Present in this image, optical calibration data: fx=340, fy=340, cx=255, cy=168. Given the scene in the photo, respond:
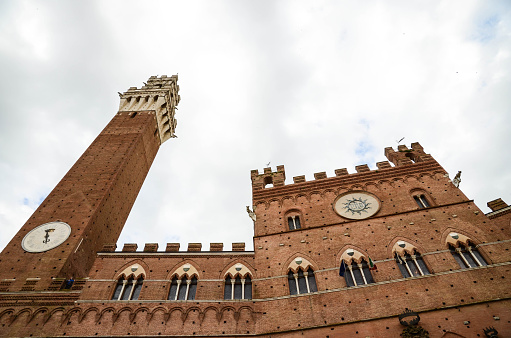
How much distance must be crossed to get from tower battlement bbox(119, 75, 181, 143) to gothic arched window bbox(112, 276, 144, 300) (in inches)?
789

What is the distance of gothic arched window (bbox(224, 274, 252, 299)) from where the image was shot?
1500 centimetres

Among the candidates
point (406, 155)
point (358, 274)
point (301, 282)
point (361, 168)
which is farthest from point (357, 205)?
point (406, 155)

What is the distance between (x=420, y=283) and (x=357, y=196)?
592 centimetres

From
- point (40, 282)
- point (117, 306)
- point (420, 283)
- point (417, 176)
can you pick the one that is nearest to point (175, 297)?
point (117, 306)

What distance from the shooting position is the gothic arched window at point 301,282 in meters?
14.3

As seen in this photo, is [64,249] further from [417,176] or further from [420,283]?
[417,176]

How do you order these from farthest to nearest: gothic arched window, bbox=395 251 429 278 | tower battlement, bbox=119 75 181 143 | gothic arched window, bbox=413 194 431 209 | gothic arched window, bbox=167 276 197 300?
tower battlement, bbox=119 75 181 143 → gothic arched window, bbox=413 194 431 209 → gothic arched window, bbox=167 276 197 300 → gothic arched window, bbox=395 251 429 278

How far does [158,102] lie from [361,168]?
21.9 m

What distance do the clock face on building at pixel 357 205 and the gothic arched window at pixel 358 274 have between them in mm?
2930

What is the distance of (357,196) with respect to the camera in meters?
18.4

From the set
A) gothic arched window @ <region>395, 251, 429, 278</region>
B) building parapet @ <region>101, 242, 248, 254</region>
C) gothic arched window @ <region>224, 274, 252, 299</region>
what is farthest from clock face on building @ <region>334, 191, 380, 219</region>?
gothic arched window @ <region>224, 274, 252, 299</region>

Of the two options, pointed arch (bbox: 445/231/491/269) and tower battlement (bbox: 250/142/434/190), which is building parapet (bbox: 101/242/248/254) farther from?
pointed arch (bbox: 445/231/491/269)

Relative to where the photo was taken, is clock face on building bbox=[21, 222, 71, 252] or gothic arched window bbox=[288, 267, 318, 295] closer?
gothic arched window bbox=[288, 267, 318, 295]

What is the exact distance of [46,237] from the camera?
59.6 ft
